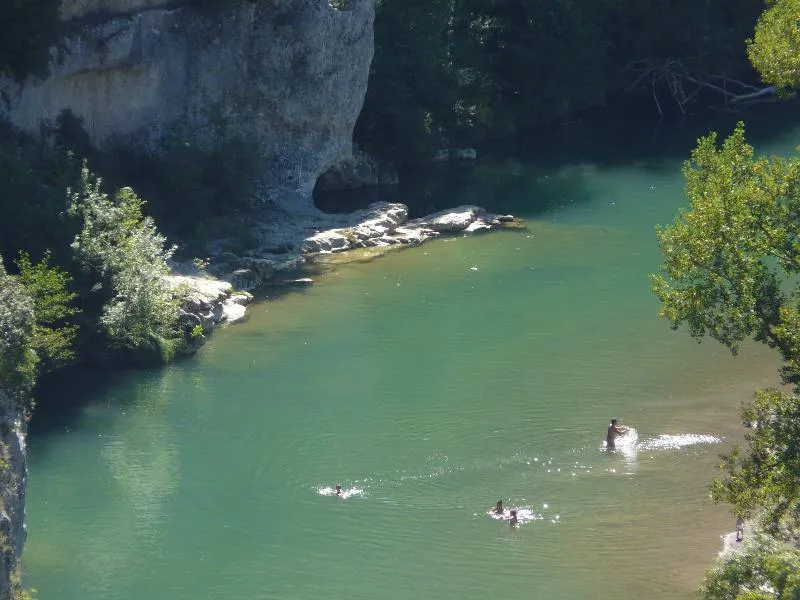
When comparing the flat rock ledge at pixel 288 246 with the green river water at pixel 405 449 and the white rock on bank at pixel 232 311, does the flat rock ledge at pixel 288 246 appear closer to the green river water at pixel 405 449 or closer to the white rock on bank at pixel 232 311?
the white rock on bank at pixel 232 311

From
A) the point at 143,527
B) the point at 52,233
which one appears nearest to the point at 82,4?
the point at 52,233

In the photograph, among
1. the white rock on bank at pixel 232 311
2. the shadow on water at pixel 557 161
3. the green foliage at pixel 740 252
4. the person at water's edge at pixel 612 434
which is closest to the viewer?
the green foliage at pixel 740 252

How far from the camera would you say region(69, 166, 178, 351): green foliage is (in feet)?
102

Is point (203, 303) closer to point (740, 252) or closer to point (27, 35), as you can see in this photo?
point (27, 35)

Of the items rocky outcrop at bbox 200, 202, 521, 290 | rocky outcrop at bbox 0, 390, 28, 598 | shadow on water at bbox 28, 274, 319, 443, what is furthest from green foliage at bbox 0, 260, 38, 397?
rocky outcrop at bbox 200, 202, 521, 290

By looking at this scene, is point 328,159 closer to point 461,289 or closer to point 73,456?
point 461,289

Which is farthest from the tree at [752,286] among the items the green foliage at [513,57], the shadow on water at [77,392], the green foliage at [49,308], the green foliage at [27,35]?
the green foliage at [513,57]

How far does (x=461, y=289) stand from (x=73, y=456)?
14397mm

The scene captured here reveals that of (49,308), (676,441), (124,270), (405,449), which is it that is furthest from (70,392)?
(676,441)

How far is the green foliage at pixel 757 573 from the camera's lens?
14.9 metres

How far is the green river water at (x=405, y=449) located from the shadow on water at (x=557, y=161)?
9.24 m

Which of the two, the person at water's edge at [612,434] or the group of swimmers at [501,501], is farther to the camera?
the person at water's edge at [612,434]

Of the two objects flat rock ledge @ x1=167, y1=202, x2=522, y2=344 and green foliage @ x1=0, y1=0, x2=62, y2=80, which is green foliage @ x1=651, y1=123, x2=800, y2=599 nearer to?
flat rock ledge @ x1=167, y1=202, x2=522, y2=344

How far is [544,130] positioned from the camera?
61.8m
